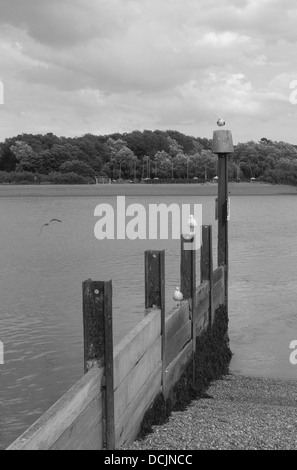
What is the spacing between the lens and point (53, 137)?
457 feet

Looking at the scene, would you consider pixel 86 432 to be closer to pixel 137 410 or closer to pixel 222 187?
pixel 137 410

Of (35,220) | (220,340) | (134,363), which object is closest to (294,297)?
(220,340)

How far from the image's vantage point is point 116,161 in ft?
435

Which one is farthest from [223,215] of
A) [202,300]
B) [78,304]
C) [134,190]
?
[134,190]

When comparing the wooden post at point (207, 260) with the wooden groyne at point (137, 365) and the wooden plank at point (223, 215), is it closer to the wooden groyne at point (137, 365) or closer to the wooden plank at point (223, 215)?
the wooden groyne at point (137, 365)

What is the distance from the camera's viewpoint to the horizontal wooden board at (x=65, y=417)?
3.87 meters

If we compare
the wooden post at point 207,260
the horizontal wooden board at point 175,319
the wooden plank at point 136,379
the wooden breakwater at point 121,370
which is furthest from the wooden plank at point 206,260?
the wooden plank at point 136,379

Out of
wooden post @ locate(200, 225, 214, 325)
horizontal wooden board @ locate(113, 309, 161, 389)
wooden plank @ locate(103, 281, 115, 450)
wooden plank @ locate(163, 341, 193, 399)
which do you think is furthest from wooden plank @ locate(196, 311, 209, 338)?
wooden plank @ locate(103, 281, 115, 450)

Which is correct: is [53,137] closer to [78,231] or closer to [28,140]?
[28,140]

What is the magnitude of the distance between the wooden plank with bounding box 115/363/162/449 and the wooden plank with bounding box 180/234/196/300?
6.30ft

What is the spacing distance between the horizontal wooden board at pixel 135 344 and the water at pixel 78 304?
8.58 ft

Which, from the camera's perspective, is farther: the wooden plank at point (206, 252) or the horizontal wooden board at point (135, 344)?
the wooden plank at point (206, 252)

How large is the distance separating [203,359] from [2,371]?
339 cm
